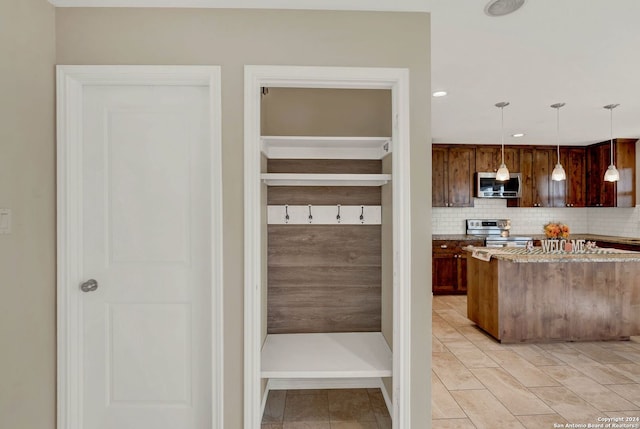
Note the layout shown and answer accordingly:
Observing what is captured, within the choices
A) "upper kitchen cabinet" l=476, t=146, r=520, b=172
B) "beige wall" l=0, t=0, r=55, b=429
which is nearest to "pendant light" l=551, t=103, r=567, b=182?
"upper kitchen cabinet" l=476, t=146, r=520, b=172

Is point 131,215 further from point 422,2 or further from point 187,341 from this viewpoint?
point 422,2

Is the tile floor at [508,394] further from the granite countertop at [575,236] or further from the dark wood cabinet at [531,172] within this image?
the dark wood cabinet at [531,172]

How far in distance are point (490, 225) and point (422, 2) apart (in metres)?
5.18

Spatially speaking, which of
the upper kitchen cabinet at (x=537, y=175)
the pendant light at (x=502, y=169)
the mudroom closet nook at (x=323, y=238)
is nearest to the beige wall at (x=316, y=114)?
the mudroom closet nook at (x=323, y=238)

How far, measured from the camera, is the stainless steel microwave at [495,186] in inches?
235

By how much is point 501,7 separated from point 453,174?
167 inches

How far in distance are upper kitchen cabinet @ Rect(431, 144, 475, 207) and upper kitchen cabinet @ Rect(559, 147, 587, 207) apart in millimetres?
1665

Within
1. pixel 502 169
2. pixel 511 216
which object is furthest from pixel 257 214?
pixel 511 216

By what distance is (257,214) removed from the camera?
6.52 feet

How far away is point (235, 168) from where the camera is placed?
1.95 m

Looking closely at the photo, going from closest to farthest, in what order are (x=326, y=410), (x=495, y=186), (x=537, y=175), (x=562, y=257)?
1. (x=326, y=410)
2. (x=562, y=257)
3. (x=495, y=186)
4. (x=537, y=175)

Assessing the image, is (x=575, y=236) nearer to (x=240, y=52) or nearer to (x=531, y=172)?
(x=531, y=172)

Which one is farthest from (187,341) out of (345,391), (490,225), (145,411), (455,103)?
(490,225)

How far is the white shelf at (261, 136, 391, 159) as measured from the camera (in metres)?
2.39
